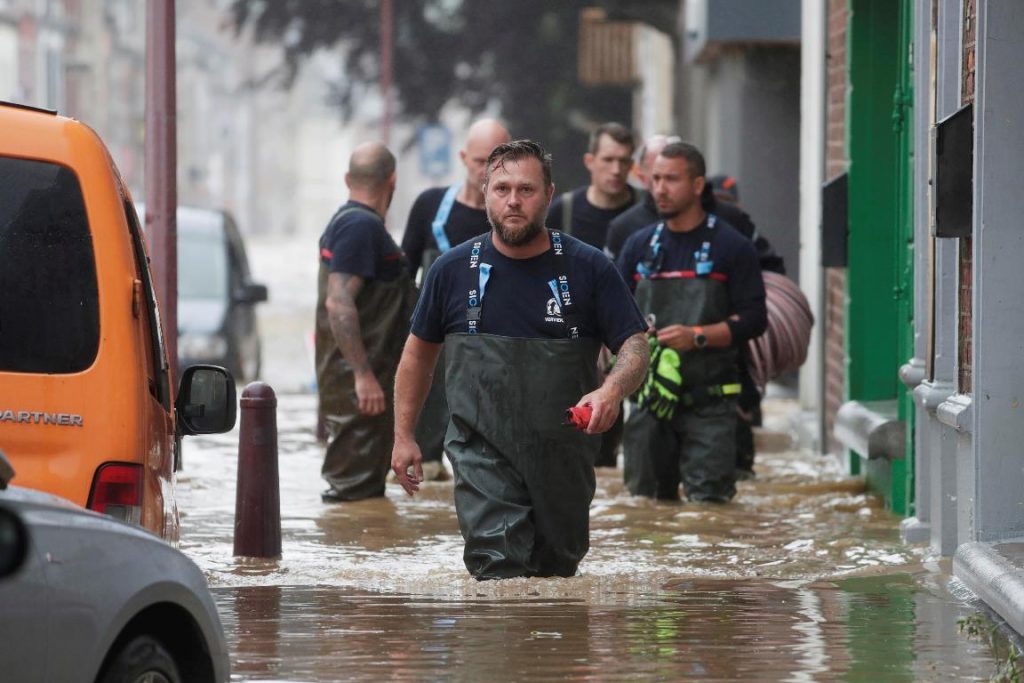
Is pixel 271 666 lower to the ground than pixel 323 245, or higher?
lower

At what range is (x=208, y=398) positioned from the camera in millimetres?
6543

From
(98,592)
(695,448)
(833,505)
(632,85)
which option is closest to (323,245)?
(695,448)

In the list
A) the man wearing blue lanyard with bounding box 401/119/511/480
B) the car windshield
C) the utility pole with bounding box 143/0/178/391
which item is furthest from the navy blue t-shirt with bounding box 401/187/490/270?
the car windshield

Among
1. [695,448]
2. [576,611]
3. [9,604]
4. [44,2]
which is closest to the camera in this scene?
[9,604]

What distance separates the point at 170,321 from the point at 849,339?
12.8ft

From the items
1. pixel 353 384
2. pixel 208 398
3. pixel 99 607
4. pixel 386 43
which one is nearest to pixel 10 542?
pixel 99 607

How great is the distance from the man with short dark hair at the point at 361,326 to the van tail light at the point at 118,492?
19.6 feet

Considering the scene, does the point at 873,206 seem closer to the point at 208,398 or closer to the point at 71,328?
the point at 208,398

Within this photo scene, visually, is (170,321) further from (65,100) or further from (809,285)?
(65,100)

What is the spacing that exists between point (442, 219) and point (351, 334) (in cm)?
95

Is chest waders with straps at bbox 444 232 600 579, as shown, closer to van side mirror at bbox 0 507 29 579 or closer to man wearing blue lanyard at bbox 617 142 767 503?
man wearing blue lanyard at bbox 617 142 767 503

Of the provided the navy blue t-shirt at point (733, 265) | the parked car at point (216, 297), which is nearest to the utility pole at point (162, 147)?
the navy blue t-shirt at point (733, 265)

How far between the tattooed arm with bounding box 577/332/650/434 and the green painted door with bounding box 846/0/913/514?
5.06 meters

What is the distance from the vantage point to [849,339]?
13.2 m
